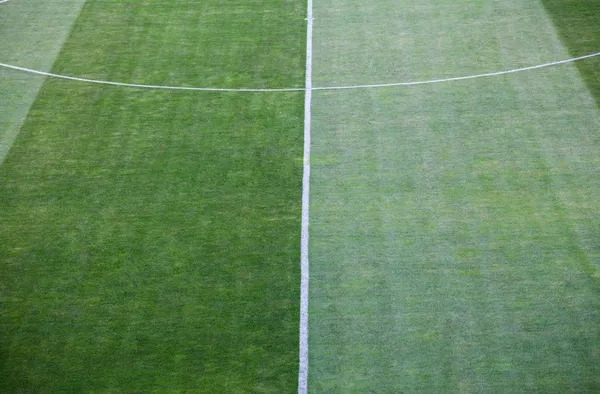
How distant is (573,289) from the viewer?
8906 millimetres

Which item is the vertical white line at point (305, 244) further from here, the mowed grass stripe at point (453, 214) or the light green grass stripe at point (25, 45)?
the light green grass stripe at point (25, 45)

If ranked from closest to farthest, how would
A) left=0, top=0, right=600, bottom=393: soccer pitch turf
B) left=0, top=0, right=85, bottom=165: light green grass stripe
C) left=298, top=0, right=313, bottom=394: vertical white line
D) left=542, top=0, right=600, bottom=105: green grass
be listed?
left=298, top=0, right=313, bottom=394: vertical white line, left=0, top=0, right=600, bottom=393: soccer pitch turf, left=0, top=0, right=85, bottom=165: light green grass stripe, left=542, top=0, right=600, bottom=105: green grass

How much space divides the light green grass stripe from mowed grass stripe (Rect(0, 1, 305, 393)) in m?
0.26

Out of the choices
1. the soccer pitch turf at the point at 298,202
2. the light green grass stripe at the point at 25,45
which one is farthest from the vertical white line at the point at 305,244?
the light green grass stripe at the point at 25,45

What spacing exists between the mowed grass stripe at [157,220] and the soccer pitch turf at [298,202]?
29mm

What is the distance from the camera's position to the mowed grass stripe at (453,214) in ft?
26.9

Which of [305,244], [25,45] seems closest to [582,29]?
[305,244]

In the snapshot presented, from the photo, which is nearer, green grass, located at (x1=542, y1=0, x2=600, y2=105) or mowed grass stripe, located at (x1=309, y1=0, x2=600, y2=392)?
mowed grass stripe, located at (x1=309, y1=0, x2=600, y2=392)

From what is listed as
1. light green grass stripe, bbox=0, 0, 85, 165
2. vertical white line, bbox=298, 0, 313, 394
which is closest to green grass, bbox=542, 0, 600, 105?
vertical white line, bbox=298, 0, 313, 394

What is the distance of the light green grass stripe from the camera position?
12422 mm

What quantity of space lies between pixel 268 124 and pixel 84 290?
383 cm

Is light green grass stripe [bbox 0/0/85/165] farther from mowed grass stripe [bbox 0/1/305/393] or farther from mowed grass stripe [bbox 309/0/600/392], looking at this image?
mowed grass stripe [bbox 309/0/600/392]

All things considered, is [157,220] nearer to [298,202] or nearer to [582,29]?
[298,202]

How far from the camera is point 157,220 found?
10.2 m
